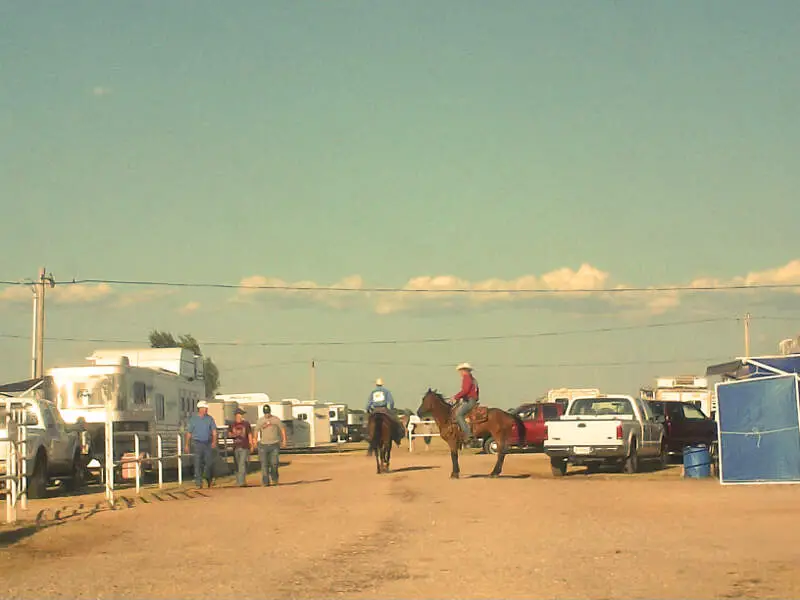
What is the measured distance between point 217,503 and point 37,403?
651 cm

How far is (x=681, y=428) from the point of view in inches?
1374

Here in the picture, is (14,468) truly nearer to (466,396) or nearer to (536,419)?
(466,396)

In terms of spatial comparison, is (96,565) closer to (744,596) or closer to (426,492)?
(744,596)

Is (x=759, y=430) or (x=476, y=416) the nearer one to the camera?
(x=759, y=430)

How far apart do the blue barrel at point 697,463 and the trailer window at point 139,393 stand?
13809mm

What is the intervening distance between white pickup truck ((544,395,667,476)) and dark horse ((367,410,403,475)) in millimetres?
3775

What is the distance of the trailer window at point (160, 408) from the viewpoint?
34031 millimetres

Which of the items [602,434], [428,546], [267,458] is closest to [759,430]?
[602,434]

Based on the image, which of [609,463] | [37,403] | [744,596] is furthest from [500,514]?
[609,463]

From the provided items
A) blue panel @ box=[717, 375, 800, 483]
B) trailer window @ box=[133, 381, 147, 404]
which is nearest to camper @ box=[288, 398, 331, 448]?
trailer window @ box=[133, 381, 147, 404]

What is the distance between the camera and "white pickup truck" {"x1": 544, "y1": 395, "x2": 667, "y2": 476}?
1108 inches

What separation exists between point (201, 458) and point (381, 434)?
5.43m

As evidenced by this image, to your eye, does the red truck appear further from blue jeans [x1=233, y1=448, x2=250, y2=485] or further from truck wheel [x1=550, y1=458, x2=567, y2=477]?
blue jeans [x1=233, y1=448, x2=250, y2=485]

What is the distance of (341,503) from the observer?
797 inches
